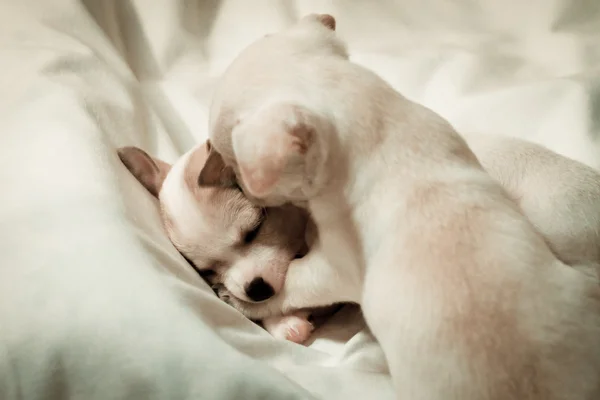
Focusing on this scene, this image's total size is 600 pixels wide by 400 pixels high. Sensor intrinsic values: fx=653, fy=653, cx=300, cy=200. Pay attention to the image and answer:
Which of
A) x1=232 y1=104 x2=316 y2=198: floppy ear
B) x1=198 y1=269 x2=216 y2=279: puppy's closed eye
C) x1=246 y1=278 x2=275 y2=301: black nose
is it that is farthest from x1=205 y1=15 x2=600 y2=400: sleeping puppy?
x1=198 y1=269 x2=216 y2=279: puppy's closed eye

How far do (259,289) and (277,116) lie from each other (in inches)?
17.7

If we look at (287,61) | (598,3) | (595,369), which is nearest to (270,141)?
(287,61)

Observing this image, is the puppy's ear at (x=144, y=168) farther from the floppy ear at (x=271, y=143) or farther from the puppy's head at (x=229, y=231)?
the floppy ear at (x=271, y=143)

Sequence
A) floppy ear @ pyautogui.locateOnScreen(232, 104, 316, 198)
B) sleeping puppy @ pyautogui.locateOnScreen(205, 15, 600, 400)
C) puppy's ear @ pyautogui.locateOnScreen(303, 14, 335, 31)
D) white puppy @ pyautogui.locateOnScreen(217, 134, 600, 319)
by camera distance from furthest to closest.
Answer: puppy's ear @ pyautogui.locateOnScreen(303, 14, 335, 31), white puppy @ pyautogui.locateOnScreen(217, 134, 600, 319), floppy ear @ pyautogui.locateOnScreen(232, 104, 316, 198), sleeping puppy @ pyautogui.locateOnScreen(205, 15, 600, 400)

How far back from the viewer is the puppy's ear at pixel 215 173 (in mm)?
1284

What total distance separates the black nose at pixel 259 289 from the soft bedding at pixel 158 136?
0.47 ft

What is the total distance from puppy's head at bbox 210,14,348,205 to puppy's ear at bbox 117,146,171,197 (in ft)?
0.88

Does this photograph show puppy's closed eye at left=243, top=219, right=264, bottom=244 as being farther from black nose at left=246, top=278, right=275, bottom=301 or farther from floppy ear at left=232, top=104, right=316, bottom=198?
floppy ear at left=232, top=104, right=316, bottom=198

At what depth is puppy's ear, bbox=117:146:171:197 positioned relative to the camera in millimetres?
1395

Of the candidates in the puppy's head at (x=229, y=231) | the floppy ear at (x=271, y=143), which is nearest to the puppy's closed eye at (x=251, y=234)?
the puppy's head at (x=229, y=231)

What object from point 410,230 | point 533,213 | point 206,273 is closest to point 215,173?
point 206,273

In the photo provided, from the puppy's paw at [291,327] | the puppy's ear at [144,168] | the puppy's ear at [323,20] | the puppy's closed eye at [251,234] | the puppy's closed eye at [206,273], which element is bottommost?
the puppy's paw at [291,327]

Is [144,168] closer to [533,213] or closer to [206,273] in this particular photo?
[206,273]

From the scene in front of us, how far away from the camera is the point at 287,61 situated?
115 cm
